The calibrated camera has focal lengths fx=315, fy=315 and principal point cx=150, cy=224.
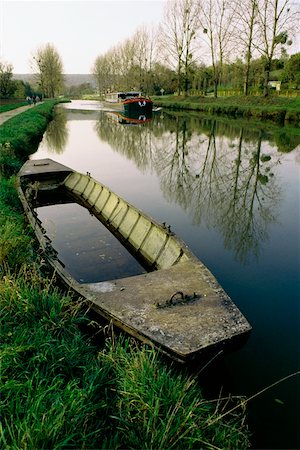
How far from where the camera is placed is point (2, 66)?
5969cm

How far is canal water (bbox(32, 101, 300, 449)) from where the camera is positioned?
15.2ft

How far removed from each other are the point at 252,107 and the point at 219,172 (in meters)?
26.2

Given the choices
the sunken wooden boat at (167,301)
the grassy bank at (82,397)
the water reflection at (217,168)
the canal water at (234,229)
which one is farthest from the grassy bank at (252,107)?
the grassy bank at (82,397)

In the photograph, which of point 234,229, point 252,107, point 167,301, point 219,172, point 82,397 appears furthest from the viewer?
point 252,107

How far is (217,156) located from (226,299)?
53.0 ft

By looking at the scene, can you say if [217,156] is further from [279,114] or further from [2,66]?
[2,66]

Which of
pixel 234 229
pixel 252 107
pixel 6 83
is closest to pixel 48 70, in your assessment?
pixel 6 83

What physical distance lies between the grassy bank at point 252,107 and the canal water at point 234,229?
32.7 feet

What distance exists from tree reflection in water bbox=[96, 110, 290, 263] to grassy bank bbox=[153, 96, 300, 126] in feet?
22.4

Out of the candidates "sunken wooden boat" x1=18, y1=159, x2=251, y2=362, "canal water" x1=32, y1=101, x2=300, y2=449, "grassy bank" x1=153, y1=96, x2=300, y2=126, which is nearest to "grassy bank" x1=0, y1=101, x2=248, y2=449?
"sunken wooden boat" x1=18, y1=159, x2=251, y2=362

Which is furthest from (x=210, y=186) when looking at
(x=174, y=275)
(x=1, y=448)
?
(x=1, y=448)

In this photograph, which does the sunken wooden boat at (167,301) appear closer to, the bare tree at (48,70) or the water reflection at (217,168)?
the water reflection at (217,168)

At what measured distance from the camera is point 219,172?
1625 centimetres

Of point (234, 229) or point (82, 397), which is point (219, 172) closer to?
point (234, 229)
